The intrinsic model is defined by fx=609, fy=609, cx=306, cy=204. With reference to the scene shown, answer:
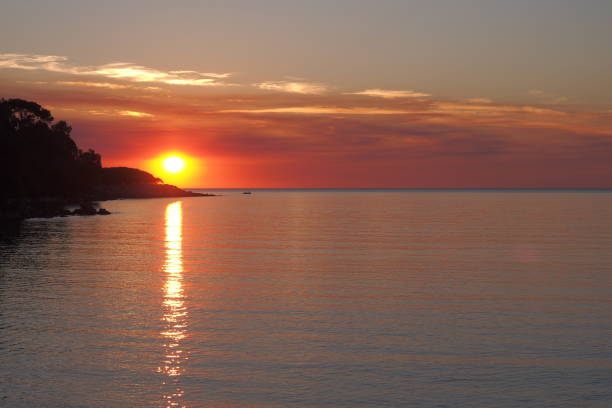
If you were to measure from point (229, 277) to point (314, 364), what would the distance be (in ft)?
66.9

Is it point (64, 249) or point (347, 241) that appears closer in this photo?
point (64, 249)

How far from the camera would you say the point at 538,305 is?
29.9 m

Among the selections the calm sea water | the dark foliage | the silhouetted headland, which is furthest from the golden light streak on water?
the dark foliage

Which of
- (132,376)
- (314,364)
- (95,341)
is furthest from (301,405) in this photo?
(95,341)

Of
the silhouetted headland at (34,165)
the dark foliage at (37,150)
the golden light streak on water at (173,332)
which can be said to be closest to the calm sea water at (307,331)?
the golden light streak on water at (173,332)

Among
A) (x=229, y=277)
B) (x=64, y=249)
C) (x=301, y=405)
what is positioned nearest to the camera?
(x=301, y=405)

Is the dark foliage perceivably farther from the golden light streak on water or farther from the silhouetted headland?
the golden light streak on water

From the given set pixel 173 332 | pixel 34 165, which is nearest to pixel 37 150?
pixel 34 165

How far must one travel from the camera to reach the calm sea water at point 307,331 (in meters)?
17.5

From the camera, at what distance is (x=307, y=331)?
24500 millimetres

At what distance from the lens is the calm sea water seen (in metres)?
17.5

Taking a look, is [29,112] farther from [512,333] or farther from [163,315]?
[512,333]

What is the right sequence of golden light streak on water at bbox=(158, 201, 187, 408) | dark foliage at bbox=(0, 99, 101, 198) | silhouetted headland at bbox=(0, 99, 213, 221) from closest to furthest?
golden light streak on water at bbox=(158, 201, 187, 408) < silhouetted headland at bbox=(0, 99, 213, 221) < dark foliage at bbox=(0, 99, 101, 198)

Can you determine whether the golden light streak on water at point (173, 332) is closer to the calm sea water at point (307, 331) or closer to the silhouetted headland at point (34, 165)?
the calm sea water at point (307, 331)
